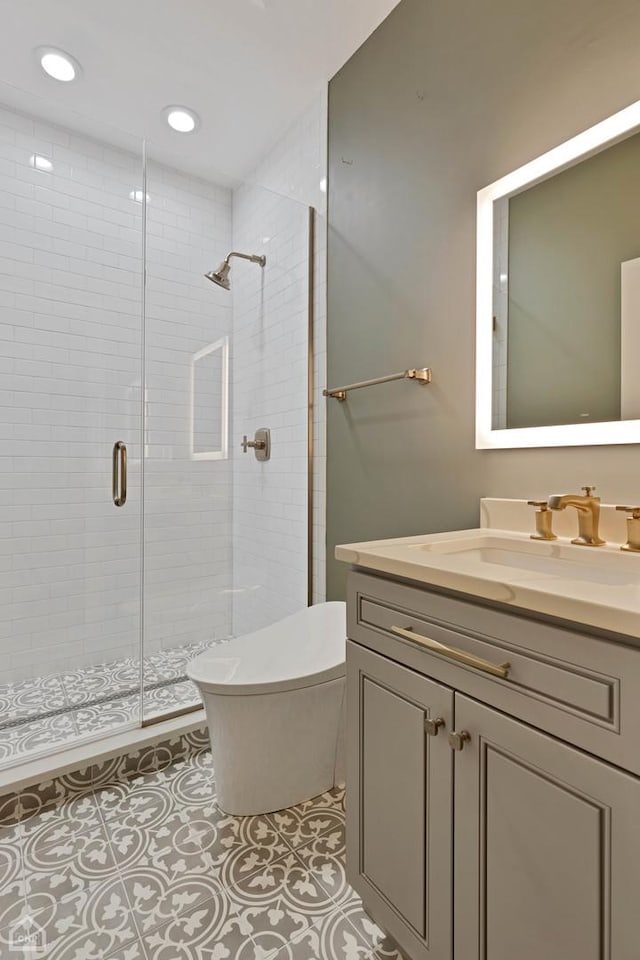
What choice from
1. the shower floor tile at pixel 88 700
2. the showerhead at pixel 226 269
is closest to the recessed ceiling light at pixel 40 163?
the showerhead at pixel 226 269

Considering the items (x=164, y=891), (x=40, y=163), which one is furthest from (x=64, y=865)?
(x=40, y=163)

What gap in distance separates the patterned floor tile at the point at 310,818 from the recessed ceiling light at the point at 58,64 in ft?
9.41

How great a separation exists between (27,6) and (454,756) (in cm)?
264

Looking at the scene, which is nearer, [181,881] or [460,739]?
[460,739]

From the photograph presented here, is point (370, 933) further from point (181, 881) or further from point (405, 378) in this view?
point (405, 378)

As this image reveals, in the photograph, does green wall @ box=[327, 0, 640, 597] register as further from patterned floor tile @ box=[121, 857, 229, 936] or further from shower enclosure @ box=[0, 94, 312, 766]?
patterned floor tile @ box=[121, 857, 229, 936]

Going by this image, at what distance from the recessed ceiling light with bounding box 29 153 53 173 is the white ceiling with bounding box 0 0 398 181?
172 millimetres

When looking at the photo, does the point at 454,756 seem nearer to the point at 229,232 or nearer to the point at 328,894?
the point at 328,894

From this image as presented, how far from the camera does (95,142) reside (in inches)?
86.5

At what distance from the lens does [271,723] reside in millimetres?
1383

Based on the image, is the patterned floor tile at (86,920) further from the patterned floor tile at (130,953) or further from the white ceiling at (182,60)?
the white ceiling at (182,60)

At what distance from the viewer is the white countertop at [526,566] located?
606 mm

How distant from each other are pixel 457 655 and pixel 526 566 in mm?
406

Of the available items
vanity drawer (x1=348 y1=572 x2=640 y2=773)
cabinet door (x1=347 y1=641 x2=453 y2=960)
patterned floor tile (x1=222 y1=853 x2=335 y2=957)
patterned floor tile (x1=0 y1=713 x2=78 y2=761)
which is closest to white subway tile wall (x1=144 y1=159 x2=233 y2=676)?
patterned floor tile (x1=0 y1=713 x2=78 y2=761)
